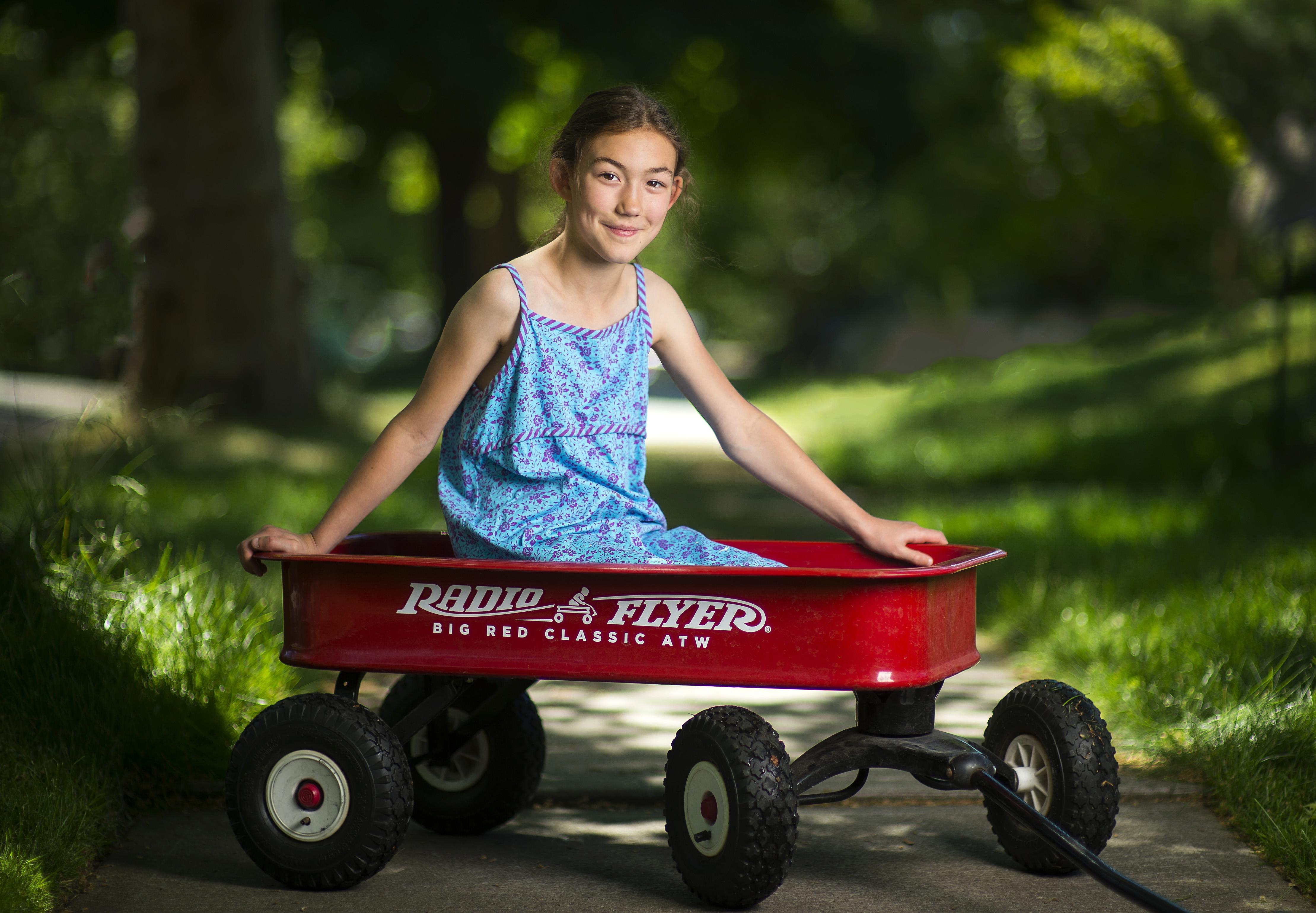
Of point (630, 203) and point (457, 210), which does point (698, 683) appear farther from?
point (457, 210)

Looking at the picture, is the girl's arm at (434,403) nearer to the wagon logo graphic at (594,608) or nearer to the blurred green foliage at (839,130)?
the wagon logo graphic at (594,608)

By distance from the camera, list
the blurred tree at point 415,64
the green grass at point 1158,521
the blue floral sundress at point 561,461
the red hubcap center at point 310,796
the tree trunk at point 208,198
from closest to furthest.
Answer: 1. the red hubcap center at point 310,796
2. the blue floral sundress at point 561,461
3. the green grass at point 1158,521
4. the tree trunk at point 208,198
5. the blurred tree at point 415,64

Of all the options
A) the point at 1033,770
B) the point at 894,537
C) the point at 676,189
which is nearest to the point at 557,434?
the point at 676,189

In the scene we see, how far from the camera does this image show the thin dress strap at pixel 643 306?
356 centimetres

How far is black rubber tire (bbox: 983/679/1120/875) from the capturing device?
128 inches

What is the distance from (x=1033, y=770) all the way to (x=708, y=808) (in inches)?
31.0

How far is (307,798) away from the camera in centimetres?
326

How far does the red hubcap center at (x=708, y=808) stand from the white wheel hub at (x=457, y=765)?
0.83 metres

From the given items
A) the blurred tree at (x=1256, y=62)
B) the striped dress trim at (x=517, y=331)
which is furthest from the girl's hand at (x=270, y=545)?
the blurred tree at (x=1256, y=62)

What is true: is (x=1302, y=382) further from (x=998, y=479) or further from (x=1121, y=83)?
(x=1121, y=83)

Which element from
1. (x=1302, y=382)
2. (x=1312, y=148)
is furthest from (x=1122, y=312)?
(x=1312, y=148)

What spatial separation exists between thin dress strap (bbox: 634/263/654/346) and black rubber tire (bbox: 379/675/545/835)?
1059mm

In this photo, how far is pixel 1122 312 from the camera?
27.5 m

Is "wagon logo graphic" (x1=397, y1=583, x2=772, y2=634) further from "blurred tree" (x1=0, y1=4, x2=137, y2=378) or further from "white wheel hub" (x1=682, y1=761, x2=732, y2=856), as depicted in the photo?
"blurred tree" (x1=0, y1=4, x2=137, y2=378)
